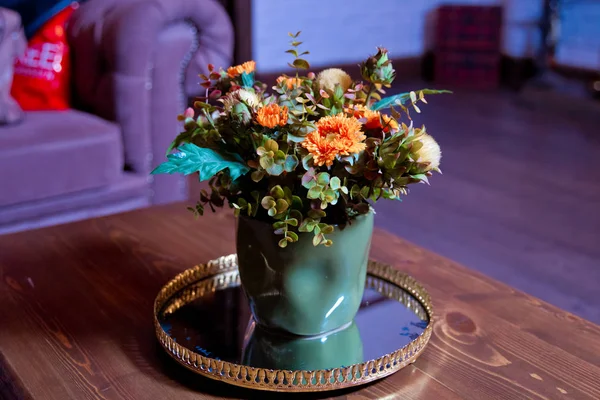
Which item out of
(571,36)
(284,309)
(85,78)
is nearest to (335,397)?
(284,309)

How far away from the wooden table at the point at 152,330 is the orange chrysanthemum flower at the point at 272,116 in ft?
0.94

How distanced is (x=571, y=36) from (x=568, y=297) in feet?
9.40

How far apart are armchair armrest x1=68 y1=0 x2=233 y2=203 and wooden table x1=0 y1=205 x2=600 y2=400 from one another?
78cm

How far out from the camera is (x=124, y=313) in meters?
0.90

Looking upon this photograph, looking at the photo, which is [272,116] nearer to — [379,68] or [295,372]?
[379,68]

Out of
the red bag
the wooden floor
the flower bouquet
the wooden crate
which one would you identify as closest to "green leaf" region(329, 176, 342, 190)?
the flower bouquet

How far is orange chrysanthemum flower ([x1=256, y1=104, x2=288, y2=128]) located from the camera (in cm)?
70

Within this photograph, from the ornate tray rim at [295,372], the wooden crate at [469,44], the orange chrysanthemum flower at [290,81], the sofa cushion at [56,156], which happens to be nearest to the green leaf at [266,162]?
the orange chrysanthemum flower at [290,81]

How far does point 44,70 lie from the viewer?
196 cm

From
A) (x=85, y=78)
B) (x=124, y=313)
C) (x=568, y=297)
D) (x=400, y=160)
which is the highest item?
(x=400, y=160)

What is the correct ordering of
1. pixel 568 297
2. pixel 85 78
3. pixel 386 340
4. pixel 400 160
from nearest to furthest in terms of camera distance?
pixel 400 160 < pixel 386 340 < pixel 568 297 < pixel 85 78

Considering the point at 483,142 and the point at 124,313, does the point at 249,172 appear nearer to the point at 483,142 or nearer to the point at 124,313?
the point at 124,313

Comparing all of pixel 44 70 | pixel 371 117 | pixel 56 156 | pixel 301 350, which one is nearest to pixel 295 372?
pixel 301 350

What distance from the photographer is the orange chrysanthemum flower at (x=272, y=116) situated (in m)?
0.70
